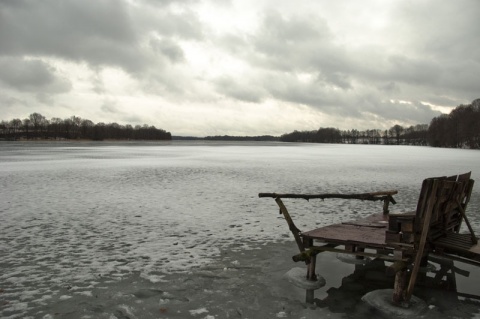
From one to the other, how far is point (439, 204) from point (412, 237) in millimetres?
847

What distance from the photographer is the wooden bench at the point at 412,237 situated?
19.6 ft

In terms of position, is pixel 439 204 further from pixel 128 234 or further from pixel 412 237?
pixel 128 234

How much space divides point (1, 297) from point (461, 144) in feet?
516

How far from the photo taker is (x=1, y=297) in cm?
626

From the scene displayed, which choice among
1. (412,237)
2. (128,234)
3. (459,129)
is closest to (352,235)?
(412,237)

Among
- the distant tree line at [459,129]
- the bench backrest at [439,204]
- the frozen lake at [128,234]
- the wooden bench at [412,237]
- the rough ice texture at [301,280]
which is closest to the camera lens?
the bench backrest at [439,204]

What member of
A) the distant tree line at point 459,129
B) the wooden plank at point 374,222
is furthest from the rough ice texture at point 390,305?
the distant tree line at point 459,129

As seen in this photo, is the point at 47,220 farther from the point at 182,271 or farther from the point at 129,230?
the point at 182,271

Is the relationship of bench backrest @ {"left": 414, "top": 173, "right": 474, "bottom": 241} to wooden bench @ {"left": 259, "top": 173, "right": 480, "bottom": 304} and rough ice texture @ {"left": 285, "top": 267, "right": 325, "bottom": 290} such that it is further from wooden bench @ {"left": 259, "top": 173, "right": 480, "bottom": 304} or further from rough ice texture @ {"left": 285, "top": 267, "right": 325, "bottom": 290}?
rough ice texture @ {"left": 285, "top": 267, "right": 325, "bottom": 290}

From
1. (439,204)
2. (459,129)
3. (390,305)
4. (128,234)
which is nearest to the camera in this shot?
(390,305)

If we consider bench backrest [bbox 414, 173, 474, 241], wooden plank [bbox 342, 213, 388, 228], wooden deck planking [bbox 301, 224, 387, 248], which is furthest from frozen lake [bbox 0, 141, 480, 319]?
wooden plank [bbox 342, 213, 388, 228]

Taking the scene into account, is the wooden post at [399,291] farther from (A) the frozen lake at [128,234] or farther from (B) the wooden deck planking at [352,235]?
(A) the frozen lake at [128,234]

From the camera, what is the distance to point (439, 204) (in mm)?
6387

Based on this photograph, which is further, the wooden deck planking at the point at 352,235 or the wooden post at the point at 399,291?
the wooden deck planking at the point at 352,235
